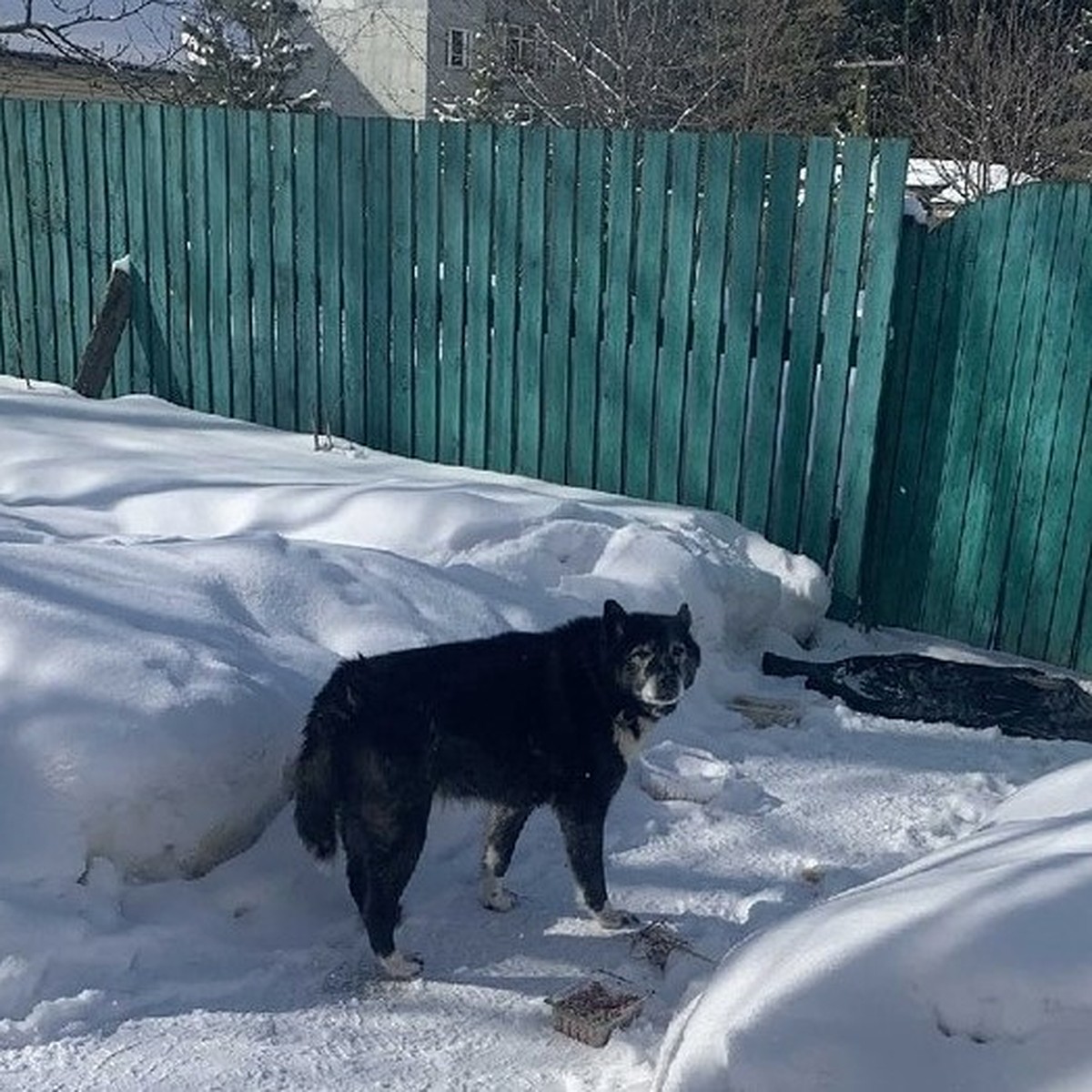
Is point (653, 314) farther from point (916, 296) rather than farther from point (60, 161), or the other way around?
point (60, 161)

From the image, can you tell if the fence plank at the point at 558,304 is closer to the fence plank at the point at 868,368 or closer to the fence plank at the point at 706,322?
the fence plank at the point at 706,322

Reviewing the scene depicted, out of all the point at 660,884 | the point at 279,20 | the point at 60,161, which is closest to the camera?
the point at 660,884

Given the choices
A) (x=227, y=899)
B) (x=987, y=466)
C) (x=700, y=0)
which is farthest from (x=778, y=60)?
(x=227, y=899)

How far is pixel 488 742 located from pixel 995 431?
3.55 meters

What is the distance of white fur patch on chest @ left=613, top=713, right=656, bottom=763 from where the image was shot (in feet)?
13.1

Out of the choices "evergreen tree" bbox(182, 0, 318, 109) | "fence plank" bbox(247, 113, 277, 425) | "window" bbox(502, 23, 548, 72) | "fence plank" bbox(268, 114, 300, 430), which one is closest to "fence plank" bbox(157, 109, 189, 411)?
"fence plank" bbox(247, 113, 277, 425)

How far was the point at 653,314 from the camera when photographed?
22.2 feet

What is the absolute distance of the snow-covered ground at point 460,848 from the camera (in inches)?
95.3

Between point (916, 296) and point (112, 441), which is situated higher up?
point (916, 296)

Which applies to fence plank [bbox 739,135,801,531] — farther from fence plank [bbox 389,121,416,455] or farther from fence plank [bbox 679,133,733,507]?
fence plank [bbox 389,121,416,455]

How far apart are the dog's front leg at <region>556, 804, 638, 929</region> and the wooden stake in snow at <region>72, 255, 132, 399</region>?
598 centimetres

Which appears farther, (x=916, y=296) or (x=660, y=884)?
(x=916, y=296)

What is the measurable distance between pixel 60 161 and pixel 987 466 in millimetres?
6488

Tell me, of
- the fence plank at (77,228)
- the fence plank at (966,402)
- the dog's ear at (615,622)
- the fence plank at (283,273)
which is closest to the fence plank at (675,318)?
the fence plank at (966,402)
